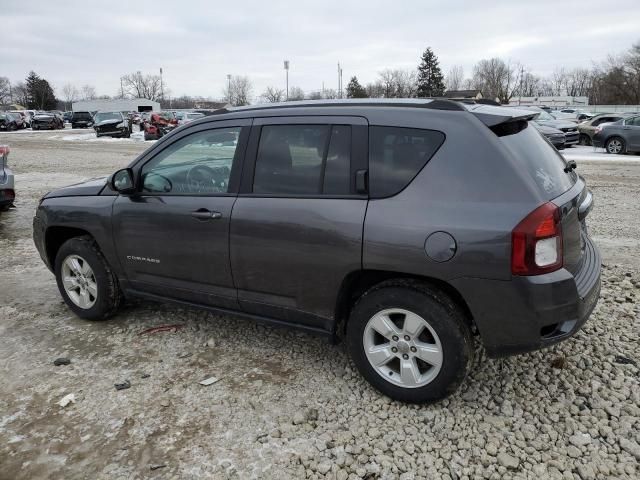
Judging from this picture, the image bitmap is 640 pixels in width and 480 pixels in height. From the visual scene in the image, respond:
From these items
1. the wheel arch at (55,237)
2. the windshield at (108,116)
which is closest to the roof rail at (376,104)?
the wheel arch at (55,237)

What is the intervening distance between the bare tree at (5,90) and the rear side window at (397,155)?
133 meters

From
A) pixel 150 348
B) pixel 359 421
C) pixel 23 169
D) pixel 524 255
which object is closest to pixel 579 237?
pixel 524 255

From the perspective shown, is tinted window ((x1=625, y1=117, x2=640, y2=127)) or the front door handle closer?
the front door handle

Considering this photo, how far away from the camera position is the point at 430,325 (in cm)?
294

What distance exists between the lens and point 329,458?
273 cm

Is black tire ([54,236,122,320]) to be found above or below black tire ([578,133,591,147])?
below

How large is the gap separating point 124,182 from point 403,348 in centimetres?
243

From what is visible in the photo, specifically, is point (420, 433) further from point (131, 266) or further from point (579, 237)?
point (131, 266)

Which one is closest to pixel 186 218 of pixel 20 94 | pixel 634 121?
pixel 634 121

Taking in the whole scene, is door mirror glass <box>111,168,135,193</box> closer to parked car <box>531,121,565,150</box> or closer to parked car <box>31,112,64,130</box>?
parked car <box>531,121,565,150</box>

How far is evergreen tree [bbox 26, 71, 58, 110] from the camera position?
330ft

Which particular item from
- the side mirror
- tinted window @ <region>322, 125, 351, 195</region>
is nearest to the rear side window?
tinted window @ <region>322, 125, 351, 195</region>

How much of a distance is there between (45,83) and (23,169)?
328 feet

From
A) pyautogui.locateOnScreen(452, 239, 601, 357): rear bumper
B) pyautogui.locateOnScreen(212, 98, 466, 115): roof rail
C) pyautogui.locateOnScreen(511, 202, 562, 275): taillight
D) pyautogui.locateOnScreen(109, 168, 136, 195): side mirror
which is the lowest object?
pyautogui.locateOnScreen(452, 239, 601, 357): rear bumper
